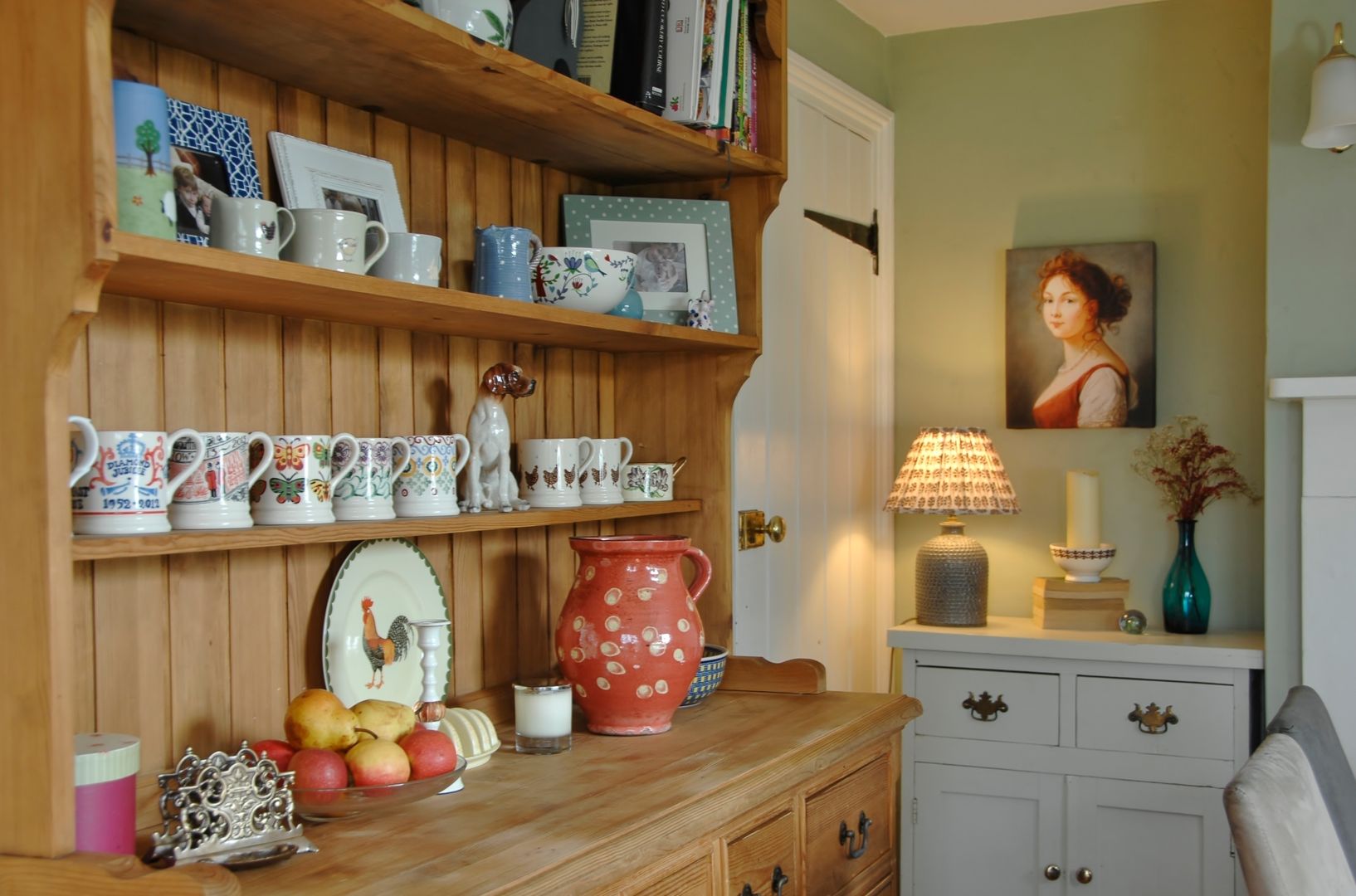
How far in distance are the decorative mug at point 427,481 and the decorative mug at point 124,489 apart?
0.39m

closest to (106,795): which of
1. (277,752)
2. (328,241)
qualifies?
(277,752)

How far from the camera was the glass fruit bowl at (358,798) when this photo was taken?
1.42m

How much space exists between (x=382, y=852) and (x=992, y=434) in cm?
244

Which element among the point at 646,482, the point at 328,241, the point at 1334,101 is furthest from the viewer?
the point at 1334,101

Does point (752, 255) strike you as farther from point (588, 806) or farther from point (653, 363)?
point (588, 806)

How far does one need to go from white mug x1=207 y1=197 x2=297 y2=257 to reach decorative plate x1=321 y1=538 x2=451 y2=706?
1.65 feet

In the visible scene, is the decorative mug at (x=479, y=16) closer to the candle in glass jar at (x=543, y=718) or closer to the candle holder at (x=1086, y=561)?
the candle in glass jar at (x=543, y=718)

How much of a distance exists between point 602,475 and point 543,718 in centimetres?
42

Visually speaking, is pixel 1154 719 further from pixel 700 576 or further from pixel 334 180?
pixel 334 180

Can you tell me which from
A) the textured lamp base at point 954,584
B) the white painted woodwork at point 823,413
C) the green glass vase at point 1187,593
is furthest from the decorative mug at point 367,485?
the green glass vase at point 1187,593

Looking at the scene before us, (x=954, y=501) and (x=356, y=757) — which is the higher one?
(x=954, y=501)

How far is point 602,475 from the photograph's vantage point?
81.6 inches

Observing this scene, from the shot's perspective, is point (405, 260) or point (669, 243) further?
point (669, 243)

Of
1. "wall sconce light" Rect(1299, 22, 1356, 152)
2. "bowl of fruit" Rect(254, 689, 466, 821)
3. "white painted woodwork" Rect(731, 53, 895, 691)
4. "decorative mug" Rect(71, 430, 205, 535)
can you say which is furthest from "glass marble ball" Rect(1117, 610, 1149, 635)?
"decorative mug" Rect(71, 430, 205, 535)
